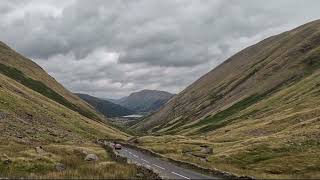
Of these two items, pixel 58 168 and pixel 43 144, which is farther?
pixel 43 144

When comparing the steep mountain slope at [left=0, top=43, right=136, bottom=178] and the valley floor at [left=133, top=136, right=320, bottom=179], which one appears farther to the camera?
the valley floor at [left=133, top=136, right=320, bottom=179]

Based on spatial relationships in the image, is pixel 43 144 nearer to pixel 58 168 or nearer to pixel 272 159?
pixel 58 168

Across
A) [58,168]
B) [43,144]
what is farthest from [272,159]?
[43,144]

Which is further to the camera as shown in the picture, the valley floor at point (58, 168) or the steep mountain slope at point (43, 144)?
the steep mountain slope at point (43, 144)

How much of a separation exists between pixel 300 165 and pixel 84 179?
1731 inches

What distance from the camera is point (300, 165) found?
7356 centimetres

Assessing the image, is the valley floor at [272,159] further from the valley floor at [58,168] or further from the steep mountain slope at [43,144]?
the steep mountain slope at [43,144]

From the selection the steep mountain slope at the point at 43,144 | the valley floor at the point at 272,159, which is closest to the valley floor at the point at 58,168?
the steep mountain slope at the point at 43,144

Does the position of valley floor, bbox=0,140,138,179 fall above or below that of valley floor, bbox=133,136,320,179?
below

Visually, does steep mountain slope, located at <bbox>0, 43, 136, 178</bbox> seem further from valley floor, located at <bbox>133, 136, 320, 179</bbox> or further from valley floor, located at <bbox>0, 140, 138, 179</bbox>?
valley floor, located at <bbox>133, 136, 320, 179</bbox>

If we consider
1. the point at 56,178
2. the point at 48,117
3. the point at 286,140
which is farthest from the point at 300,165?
the point at 48,117

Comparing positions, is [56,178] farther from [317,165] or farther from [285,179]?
[317,165]

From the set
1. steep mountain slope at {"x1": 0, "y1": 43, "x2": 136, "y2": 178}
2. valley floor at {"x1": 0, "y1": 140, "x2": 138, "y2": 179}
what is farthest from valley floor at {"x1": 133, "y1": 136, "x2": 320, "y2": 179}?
steep mountain slope at {"x1": 0, "y1": 43, "x2": 136, "y2": 178}

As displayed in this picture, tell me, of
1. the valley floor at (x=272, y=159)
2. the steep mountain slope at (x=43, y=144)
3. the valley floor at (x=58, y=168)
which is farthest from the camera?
the valley floor at (x=272, y=159)
